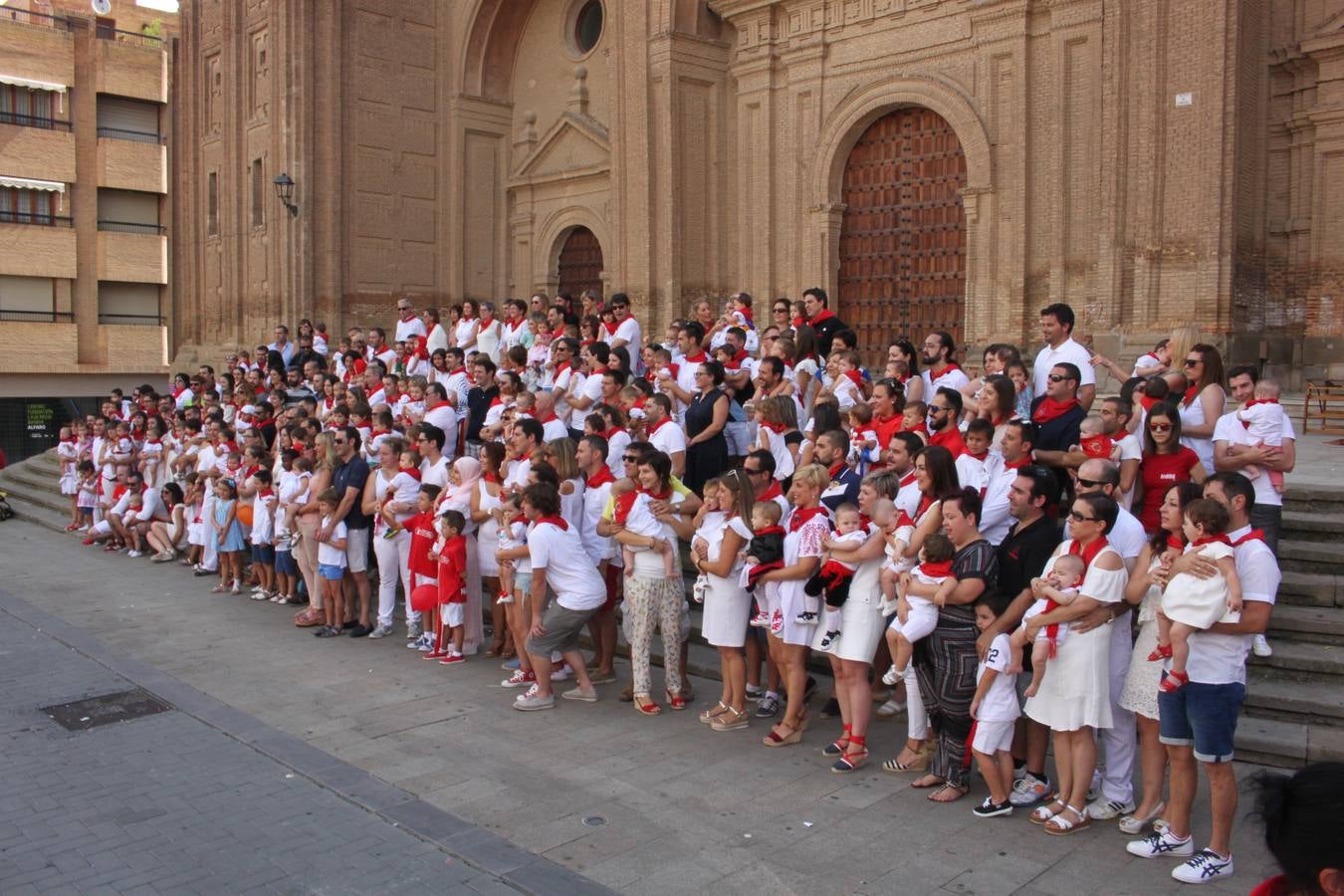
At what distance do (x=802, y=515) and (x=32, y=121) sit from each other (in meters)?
36.8

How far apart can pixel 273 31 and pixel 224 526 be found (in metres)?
15.8

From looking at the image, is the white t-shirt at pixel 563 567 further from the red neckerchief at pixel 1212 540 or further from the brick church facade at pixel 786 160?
the brick church facade at pixel 786 160

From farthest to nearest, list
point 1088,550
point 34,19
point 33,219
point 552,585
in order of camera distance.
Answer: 1. point 34,19
2. point 33,219
3. point 552,585
4. point 1088,550

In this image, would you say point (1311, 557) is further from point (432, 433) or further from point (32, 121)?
point (32, 121)

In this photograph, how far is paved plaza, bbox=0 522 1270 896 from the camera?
17.9ft

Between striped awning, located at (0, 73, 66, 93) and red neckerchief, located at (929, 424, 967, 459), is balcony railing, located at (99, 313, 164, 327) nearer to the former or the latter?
striped awning, located at (0, 73, 66, 93)

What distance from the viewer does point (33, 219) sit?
35281 mm

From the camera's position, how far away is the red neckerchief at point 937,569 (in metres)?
6.36

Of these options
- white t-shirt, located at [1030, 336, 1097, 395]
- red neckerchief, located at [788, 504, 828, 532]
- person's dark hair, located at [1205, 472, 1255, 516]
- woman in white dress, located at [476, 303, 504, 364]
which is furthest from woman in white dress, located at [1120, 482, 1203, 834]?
woman in white dress, located at [476, 303, 504, 364]

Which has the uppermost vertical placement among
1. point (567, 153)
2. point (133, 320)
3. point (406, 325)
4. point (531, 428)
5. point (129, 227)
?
point (129, 227)

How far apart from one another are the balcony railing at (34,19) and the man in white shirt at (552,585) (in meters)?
35.9

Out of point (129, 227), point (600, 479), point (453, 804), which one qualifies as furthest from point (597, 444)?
point (129, 227)

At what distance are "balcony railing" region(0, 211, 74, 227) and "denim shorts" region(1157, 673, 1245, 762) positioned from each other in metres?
38.2

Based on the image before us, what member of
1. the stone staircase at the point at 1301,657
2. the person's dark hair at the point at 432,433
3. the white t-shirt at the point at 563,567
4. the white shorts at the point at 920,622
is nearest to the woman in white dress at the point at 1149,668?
the white shorts at the point at 920,622
